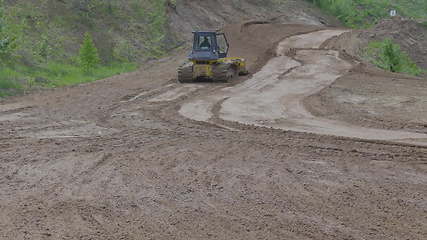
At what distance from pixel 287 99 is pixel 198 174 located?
10.6 meters

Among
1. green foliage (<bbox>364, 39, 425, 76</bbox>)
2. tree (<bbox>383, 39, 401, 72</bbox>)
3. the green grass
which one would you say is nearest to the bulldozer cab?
the green grass

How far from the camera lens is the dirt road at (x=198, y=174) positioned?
26.6ft

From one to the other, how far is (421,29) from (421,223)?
38.3 metres

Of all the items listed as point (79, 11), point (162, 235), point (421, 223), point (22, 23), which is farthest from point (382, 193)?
point (79, 11)

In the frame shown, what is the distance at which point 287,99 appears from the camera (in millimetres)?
20875

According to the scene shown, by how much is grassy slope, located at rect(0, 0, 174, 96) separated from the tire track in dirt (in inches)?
299

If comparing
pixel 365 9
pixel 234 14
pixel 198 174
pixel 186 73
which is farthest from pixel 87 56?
pixel 365 9

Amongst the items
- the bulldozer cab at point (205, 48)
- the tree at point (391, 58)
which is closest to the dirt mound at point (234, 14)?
the tree at point (391, 58)

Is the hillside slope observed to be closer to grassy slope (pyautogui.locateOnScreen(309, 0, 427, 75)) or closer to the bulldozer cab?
the bulldozer cab

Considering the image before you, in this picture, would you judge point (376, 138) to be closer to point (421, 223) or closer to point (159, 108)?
point (421, 223)

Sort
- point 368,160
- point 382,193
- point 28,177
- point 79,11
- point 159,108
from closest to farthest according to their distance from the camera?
point 382,193
point 28,177
point 368,160
point 159,108
point 79,11

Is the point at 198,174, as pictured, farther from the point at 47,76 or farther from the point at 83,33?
the point at 83,33

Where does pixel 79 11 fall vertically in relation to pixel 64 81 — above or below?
above

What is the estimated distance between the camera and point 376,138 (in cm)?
1384
